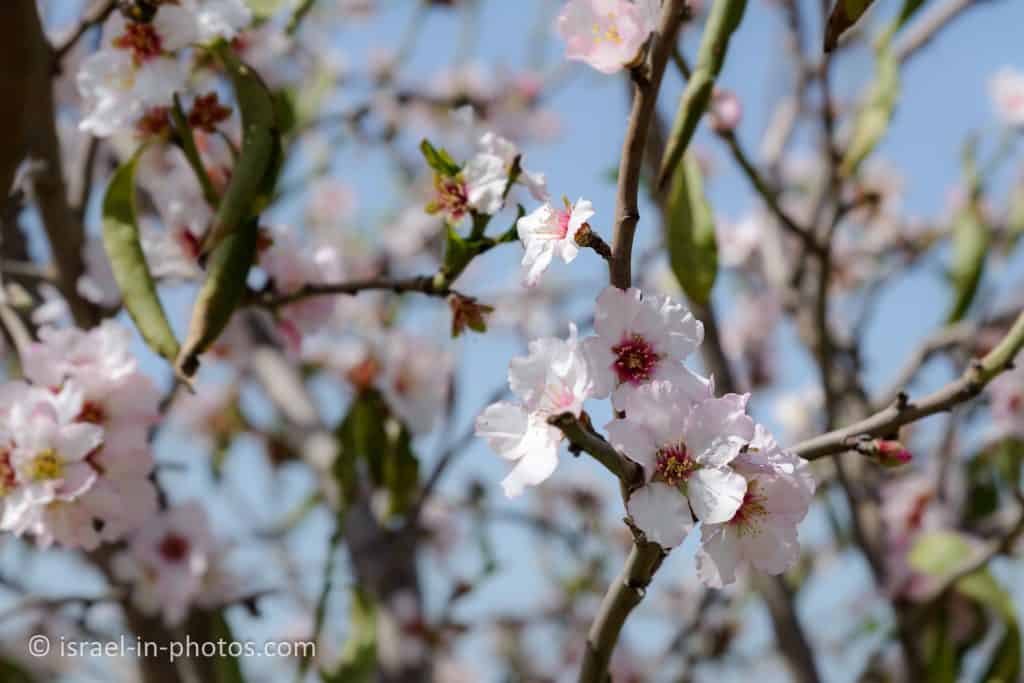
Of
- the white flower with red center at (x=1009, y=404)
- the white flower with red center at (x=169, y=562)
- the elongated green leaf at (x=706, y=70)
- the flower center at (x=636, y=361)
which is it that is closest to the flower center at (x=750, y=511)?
the flower center at (x=636, y=361)

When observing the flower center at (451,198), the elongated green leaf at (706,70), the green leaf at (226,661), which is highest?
the elongated green leaf at (706,70)

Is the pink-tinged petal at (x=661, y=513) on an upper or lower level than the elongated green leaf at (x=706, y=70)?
lower

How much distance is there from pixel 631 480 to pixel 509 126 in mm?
2316

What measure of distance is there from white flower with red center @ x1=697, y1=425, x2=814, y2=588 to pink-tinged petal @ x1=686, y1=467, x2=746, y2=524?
2 cm

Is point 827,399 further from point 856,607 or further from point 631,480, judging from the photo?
point 631,480

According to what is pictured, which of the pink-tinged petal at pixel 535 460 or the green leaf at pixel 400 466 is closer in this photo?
the pink-tinged petal at pixel 535 460

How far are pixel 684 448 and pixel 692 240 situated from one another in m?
Result: 0.35

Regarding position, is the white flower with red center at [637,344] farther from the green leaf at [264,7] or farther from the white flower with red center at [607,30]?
the green leaf at [264,7]

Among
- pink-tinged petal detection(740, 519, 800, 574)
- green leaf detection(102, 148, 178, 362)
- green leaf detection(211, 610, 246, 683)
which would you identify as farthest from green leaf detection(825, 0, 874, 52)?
green leaf detection(211, 610, 246, 683)

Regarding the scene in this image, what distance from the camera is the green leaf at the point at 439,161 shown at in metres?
0.97

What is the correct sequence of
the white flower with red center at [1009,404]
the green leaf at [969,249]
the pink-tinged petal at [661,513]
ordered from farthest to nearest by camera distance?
the white flower with red center at [1009,404], the green leaf at [969,249], the pink-tinged petal at [661,513]

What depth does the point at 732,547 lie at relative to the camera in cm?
73

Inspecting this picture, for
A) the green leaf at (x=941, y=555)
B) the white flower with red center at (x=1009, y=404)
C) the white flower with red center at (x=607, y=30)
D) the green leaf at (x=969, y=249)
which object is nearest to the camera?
the white flower with red center at (x=607, y=30)

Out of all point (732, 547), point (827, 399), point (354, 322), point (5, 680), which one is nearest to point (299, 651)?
point (5, 680)
